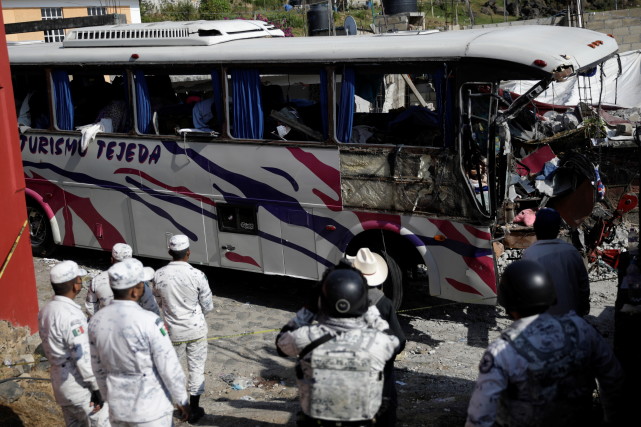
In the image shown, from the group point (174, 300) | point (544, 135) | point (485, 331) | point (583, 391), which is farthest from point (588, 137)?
point (583, 391)

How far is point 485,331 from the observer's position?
878cm

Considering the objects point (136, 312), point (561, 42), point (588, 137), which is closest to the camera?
point (136, 312)

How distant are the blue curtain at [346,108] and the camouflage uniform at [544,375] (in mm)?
5112

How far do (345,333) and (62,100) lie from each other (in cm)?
791

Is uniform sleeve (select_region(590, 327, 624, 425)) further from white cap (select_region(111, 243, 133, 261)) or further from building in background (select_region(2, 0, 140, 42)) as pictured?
building in background (select_region(2, 0, 140, 42))

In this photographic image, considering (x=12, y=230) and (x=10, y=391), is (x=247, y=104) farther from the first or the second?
(x=10, y=391)

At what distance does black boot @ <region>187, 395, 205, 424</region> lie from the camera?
267 inches

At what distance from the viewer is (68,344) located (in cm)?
550

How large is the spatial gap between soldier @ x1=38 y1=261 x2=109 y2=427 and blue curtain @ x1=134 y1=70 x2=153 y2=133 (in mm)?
4913

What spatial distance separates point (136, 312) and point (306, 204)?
4.57 metres

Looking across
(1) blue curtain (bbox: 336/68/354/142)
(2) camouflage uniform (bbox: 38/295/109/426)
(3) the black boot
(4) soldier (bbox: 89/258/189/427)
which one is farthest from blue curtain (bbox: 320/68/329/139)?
(4) soldier (bbox: 89/258/189/427)

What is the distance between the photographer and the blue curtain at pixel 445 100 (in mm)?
8156

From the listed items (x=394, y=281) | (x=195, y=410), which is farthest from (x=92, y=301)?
(x=394, y=281)

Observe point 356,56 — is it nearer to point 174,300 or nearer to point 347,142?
point 347,142
